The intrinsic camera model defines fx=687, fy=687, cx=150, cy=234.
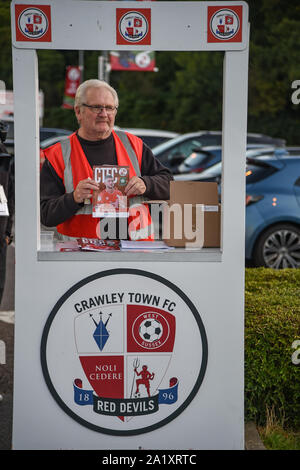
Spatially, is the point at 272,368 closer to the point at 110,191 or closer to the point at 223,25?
the point at 110,191

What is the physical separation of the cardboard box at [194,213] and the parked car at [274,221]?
199 inches

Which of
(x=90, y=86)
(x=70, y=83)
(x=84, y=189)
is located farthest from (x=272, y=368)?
(x=70, y=83)

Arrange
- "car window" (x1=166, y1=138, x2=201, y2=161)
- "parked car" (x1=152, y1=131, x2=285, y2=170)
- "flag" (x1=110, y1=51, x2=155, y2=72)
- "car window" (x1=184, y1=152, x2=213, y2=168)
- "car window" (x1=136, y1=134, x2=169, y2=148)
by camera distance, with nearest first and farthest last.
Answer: "car window" (x1=184, y1=152, x2=213, y2=168) → "parked car" (x1=152, y1=131, x2=285, y2=170) → "car window" (x1=166, y1=138, x2=201, y2=161) → "car window" (x1=136, y1=134, x2=169, y2=148) → "flag" (x1=110, y1=51, x2=155, y2=72)

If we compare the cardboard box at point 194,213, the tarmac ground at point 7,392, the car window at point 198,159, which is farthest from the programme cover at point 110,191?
the car window at point 198,159

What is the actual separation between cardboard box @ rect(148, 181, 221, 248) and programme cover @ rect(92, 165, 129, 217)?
10.0 inches

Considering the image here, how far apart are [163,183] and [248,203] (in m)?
4.93

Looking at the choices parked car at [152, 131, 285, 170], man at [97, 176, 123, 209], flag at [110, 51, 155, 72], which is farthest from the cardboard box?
flag at [110, 51, 155, 72]

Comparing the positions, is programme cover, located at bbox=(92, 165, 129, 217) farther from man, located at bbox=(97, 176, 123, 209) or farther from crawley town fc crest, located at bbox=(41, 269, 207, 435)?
crawley town fc crest, located at bbox=(41, 269, 207, 435)

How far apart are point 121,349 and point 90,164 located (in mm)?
1116

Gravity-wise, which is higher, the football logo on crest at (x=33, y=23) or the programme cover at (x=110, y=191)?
the football logo on crest at (x=33, y=23)

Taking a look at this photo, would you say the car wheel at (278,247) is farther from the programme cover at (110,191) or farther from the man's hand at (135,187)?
the programme cover at (110,191)

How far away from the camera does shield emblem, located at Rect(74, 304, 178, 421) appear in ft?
11.1

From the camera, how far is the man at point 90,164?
3.76 meters

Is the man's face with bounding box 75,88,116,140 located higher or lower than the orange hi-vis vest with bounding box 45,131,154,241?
higher
